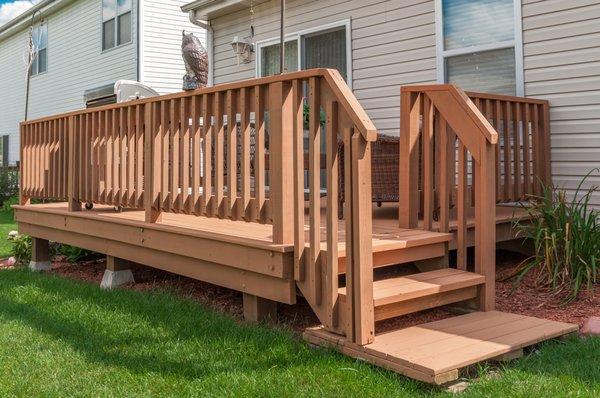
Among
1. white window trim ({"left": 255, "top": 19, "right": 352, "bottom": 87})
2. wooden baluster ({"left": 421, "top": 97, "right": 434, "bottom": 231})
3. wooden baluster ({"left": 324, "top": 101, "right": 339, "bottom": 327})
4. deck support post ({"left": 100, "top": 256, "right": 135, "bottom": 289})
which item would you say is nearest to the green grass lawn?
wooden baluster ({"left": 324, "top": 101, "right": 339, "bottom": 327})

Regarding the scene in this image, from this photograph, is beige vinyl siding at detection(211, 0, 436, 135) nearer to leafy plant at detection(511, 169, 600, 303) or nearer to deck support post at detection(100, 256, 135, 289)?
leafy plant at detection(511, 169, 600, 303)

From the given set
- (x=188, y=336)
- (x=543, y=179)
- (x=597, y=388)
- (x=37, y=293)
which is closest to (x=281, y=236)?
(x=188, y=336)

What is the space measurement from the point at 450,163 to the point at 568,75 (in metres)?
1.83

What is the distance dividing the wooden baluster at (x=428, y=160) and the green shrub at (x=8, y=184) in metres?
14.3

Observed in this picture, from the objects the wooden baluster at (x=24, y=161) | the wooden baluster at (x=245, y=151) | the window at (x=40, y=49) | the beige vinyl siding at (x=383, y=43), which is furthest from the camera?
the window at (x=40, y=49)

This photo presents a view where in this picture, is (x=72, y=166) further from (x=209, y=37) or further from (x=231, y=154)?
(x=209, y=37)

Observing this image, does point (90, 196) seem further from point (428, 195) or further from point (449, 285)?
point (449, 285)

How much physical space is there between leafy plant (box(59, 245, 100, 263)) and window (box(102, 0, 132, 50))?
7.50 metres

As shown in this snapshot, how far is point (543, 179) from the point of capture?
518cm

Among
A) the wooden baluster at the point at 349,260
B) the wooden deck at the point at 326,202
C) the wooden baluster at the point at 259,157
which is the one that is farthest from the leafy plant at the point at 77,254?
the wooden baluster at the point at 349,260

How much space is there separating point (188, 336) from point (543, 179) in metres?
3.30

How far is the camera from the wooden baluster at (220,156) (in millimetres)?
3748

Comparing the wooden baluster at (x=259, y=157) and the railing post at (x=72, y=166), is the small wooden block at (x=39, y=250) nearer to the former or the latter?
the railing post at (x=72, y=166)

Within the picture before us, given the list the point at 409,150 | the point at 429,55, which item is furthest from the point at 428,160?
the point at 429,55
